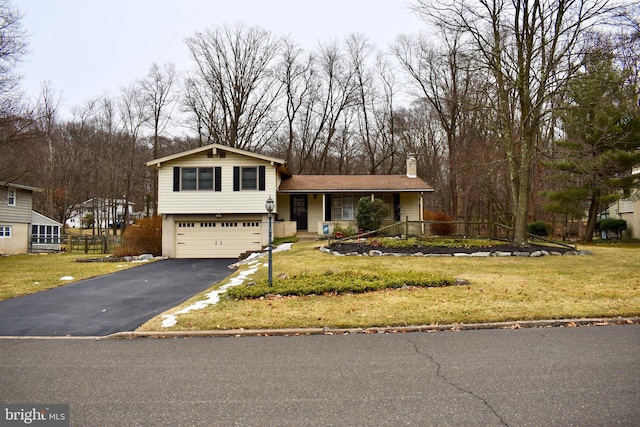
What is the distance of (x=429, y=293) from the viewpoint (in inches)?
342

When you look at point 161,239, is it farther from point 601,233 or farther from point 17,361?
point 601,233

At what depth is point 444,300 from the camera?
26.2ft

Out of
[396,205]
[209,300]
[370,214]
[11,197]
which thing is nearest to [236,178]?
[370,214]

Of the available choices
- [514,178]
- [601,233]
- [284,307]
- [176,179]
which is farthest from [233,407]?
[601,233]

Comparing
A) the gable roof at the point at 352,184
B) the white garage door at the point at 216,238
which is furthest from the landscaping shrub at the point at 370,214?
the white garage door at the point at 216,238

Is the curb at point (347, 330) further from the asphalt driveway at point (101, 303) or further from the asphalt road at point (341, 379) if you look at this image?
the asphalt driveway at point (101, 303)

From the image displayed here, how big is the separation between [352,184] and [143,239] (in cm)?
1183

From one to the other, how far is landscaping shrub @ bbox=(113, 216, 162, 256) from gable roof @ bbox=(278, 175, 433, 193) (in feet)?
23.1

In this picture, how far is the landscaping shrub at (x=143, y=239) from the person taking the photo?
20.8 metres

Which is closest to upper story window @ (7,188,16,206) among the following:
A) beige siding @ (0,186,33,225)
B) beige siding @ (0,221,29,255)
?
beige siding @ (0,186,33,225)

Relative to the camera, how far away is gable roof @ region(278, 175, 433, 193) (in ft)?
71.5

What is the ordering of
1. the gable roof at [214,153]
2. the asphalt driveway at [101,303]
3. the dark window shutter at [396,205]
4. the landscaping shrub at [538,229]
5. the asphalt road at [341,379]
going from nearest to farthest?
the asphalt road at [341,379] → the asphalt driveway at [101,303] → the gable roof at [214,153] → the dark window shutter at [396,205] → the landscaping shrub at [538,229]

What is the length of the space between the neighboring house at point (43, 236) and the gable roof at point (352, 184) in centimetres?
1810

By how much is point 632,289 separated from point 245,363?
28.8 feet
